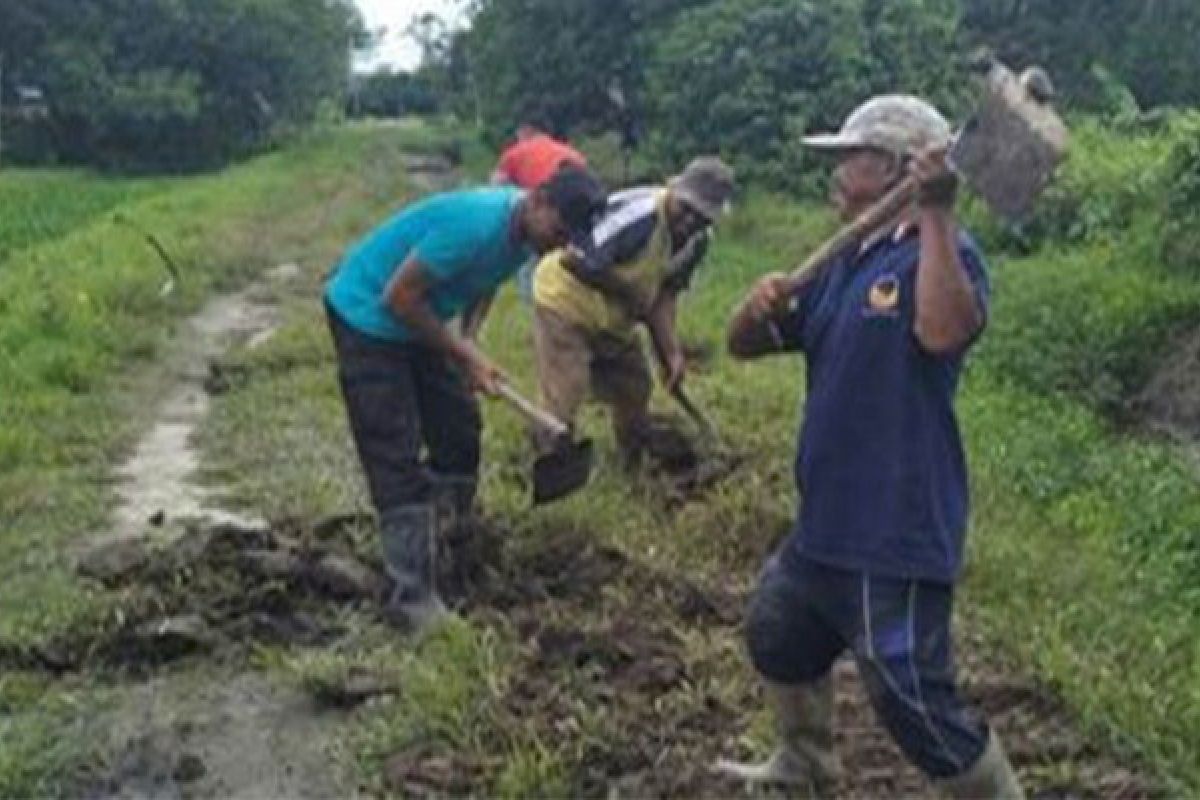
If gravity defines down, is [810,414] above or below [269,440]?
above

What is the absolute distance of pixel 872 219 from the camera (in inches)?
178

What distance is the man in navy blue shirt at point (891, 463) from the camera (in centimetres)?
456

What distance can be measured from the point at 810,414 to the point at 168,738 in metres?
2.46

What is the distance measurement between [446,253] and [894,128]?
98.5 inches

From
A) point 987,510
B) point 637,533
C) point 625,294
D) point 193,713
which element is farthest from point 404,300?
point 987,510

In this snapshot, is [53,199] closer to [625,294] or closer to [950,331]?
[625,294]

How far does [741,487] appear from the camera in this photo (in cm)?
867

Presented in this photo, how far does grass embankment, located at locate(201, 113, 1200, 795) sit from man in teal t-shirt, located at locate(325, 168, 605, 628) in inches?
15.9

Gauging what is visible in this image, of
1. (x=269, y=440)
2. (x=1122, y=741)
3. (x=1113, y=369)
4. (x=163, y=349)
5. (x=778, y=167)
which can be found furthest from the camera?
(x=778, y=167)

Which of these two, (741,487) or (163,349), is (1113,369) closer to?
(741,487)

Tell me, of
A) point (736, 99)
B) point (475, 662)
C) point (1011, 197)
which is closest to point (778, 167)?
point (736, 99)

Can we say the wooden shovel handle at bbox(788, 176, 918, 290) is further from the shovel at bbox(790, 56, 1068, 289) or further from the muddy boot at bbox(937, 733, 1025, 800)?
the muddy boot at bbox(937, 733, 1025, 800)

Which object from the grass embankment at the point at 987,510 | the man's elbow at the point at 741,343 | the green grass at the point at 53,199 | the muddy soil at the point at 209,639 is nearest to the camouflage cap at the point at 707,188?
the grass embankment at the point at 987,510

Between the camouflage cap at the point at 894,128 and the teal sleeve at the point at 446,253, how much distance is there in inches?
91.6
